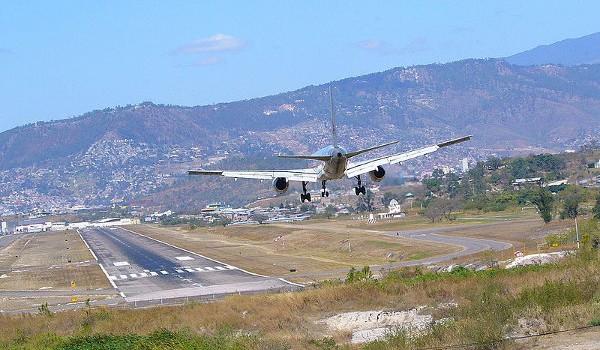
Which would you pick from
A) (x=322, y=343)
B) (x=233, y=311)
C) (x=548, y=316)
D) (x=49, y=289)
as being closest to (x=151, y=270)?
(x=49, y=289)

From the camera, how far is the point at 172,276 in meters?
101

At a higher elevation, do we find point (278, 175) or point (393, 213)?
point (278, 175)

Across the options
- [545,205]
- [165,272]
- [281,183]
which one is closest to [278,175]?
[281,183]

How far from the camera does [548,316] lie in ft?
116

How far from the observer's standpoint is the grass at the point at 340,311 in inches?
1367

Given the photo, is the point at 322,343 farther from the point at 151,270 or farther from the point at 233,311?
the point at 151,270

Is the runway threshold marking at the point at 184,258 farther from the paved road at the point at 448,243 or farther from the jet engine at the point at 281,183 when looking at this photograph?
the jet engine at the point at 281,183

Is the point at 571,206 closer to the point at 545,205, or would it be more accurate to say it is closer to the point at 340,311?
the point at 545,205

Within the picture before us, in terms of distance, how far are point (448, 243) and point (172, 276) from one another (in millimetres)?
31588

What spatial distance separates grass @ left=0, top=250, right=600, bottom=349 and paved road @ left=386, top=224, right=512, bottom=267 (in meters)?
27.4

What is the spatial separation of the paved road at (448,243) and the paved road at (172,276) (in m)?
15.1

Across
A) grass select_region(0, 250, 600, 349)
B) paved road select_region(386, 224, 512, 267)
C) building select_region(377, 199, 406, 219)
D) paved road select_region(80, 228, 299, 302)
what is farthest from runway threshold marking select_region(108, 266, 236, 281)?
building select_region(377, 199, 406, 219)

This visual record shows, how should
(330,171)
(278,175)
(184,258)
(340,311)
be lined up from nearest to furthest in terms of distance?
(340,311) < (330,171) < (278,175) < (184,258)

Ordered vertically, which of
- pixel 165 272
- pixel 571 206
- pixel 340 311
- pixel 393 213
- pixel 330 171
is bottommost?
pixel 393 213
